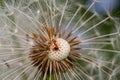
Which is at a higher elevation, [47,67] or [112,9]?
[112,9]

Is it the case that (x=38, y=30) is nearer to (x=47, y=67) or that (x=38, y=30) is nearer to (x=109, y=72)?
(x=47, y=67)

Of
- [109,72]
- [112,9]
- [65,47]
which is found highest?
[112,9]

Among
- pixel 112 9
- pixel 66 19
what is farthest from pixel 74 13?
pixel 112 9

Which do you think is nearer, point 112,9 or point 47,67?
point 47,67

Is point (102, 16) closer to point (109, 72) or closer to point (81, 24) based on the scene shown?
point (81, 24)
